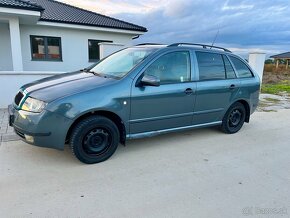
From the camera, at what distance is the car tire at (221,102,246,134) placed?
5086mm

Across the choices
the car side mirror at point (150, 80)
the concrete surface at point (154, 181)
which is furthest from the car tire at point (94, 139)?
the car side mirror at point (150, 80)

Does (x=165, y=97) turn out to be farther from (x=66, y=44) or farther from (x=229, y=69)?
(x=66, y=44)

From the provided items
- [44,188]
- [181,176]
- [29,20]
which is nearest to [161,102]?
[181,176]

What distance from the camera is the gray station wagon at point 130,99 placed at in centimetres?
325

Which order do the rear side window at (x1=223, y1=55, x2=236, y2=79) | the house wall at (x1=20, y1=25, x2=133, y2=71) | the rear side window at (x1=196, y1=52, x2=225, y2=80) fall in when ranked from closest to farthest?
the rear side window at (x1=196, y1=52, x2=225, y2=80), the rear side window at (x1=223, y1=55, x2=236, y2=79), the house wall at (x1=20, y1=25, x2=133, y2=71)

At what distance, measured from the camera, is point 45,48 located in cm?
1183

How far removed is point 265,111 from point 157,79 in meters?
5.23

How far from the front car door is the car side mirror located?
3.1 inches

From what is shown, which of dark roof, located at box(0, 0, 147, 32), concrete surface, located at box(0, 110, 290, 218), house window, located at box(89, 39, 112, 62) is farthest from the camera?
house window, located at box(89, 39, 112, 62)

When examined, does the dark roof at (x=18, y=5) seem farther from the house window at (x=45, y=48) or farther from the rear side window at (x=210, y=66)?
the rear side window at (x=210, y=66)

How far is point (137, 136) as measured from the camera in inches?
153

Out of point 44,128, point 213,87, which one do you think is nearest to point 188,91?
point 213,87

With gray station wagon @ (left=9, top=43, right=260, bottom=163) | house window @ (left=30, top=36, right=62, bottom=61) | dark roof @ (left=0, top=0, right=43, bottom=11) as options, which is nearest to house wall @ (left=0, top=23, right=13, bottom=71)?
house window @ (left=30, top=36, right=62, bottom=61)

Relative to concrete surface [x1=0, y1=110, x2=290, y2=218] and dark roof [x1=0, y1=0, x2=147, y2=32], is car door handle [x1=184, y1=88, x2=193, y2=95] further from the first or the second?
dark roof [x1=0, y1=0, x2=147, y2=32]
